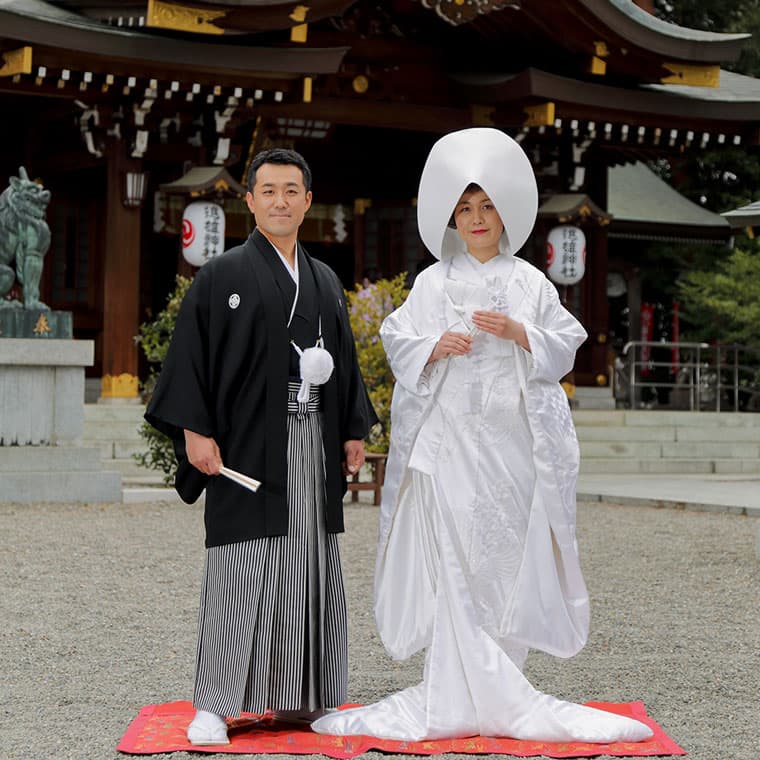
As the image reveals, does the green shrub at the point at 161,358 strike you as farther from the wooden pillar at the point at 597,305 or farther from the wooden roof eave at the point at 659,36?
the wooden pillar at the point at 597,305

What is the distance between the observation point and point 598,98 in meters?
15.3

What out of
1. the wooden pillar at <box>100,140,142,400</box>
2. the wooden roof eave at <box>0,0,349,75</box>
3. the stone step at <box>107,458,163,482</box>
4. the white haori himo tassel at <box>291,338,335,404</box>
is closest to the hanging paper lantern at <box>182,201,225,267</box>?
the wooden pillar at <box>100,140,142,400</box>

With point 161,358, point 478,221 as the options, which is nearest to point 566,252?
point 161,358

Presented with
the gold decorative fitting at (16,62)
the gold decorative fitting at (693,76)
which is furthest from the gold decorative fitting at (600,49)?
the gold decorative fitting at (16,62)

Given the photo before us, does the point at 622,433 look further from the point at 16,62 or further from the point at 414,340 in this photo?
the point at 414,340

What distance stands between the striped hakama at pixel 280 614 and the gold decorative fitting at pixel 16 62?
30.3ft

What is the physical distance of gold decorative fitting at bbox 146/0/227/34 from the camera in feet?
42.1

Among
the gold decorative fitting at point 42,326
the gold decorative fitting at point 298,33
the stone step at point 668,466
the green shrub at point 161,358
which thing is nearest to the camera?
the gold decorative fitting at point 42,326

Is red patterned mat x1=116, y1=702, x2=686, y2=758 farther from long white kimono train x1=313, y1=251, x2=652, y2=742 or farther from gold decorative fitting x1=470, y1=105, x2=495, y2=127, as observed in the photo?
gold decorative fitting x1=470, y1=105, x2=495, y2=127

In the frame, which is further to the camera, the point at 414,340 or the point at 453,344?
the point at 414,340

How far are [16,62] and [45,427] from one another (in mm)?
3966

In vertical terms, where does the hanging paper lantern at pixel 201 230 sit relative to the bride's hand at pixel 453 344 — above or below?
above

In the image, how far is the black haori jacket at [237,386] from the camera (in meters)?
4.09

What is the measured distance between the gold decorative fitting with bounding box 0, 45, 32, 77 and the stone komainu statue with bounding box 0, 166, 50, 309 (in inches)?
90.1
